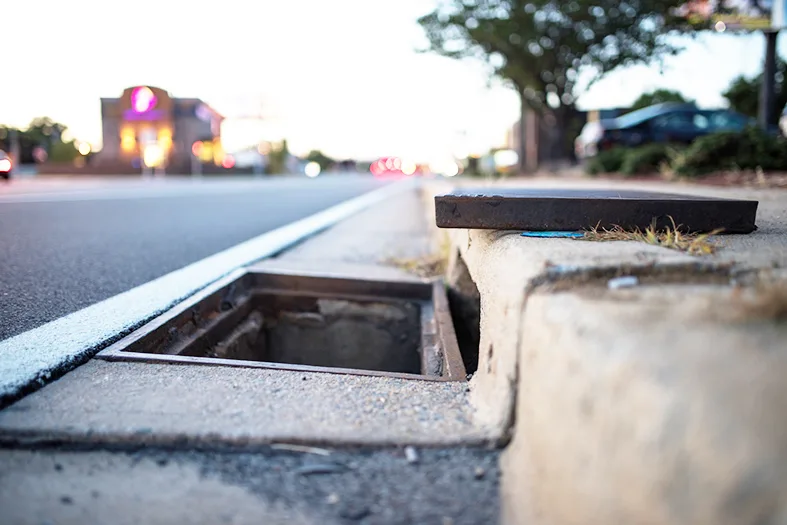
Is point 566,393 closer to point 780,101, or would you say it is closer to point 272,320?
point 272,320

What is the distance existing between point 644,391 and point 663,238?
1.09 m

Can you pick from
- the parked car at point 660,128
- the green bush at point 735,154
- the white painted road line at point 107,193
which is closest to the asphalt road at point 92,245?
the white painted road line at point 107,193

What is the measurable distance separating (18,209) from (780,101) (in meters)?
40.0

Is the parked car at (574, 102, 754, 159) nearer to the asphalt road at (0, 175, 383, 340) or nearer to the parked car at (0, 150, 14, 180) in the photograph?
the asphalt road at (0, 175, 383, 340)

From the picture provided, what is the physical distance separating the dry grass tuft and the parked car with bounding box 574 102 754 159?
45.8ft

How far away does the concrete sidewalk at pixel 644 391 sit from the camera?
3.24 ft

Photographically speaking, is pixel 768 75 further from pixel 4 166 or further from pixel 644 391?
pixel 4 166

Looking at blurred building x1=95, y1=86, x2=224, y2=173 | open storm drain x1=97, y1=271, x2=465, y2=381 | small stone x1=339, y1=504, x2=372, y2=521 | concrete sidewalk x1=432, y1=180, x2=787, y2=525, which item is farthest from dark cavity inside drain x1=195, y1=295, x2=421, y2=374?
blurred building x1=95, y1=86, x2=224, y2=173

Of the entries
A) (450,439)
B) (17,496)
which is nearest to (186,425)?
(17,496)

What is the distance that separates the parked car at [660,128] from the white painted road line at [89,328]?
13158 millimetres

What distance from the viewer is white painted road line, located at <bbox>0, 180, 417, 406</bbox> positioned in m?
1.99

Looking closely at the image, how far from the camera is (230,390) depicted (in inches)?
76.1

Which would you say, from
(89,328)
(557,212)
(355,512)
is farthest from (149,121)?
(355,512)

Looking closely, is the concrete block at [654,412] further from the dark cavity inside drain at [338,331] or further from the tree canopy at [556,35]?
the tree canopy at [556,35]
